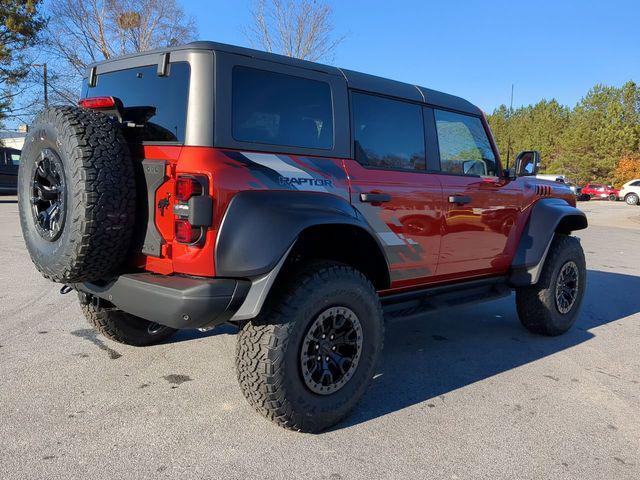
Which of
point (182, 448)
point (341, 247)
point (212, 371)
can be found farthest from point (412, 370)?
point (182, 448)

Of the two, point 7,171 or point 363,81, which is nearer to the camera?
point 363,81

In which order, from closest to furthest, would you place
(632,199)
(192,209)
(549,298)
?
(192,209) → (549,298) → (632,199)

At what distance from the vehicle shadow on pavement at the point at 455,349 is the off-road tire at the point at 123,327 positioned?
175 cm

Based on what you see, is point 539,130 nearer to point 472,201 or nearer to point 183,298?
point 472,201

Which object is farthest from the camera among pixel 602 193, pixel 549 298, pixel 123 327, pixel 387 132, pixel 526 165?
pixel 602 193

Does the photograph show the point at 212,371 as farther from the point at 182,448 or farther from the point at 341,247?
the point at 341,247

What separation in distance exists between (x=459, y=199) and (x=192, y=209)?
7.24ft

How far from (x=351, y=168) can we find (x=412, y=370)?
65.2 inches

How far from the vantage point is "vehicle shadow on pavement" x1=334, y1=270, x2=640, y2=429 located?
3455 millimetres

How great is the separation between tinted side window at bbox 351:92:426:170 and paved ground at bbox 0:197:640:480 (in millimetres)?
1551

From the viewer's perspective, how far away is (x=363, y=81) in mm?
3459

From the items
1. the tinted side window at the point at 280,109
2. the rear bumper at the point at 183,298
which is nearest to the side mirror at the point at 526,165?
the tinted side window at the point at 280,109

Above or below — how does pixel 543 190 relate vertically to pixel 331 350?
above

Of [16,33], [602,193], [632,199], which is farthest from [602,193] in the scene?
[16,33]
